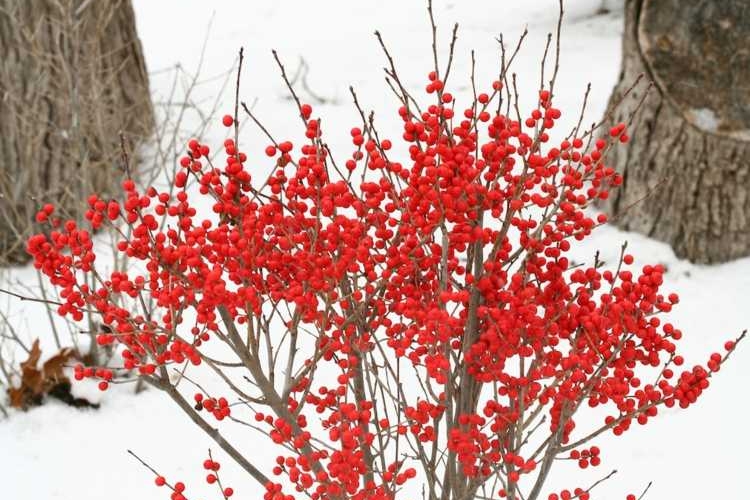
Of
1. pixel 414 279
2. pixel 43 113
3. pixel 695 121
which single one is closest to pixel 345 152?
pixel 43 113

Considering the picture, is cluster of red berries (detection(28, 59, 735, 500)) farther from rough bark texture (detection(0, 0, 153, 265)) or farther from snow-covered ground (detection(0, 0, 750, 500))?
rough bark texture (detection(0, 0, 153, 265))

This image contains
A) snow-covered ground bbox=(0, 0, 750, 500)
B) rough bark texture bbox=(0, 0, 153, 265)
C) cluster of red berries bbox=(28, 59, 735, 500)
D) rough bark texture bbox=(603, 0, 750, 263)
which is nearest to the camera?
cluster of red berries bbox=(28, 59, 735, 500)

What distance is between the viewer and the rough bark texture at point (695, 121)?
4430 mm

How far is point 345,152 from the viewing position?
597 centimetres

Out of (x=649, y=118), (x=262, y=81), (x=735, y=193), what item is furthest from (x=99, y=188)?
(x=735, y=193)

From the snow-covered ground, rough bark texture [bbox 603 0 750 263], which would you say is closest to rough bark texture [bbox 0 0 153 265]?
the snow-covered ground

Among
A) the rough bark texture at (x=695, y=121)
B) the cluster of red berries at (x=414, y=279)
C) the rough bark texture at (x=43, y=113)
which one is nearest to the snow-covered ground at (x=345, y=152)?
the rough bark texture at (x=695, y=121)

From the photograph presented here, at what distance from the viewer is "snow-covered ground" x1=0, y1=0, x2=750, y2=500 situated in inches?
150

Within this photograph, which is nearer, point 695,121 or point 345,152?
point 695,121

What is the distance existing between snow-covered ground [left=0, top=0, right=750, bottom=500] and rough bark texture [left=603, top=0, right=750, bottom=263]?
0.19 meters

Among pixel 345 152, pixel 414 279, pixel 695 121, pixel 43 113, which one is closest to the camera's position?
pixel 414 279

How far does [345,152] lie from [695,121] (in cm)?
227

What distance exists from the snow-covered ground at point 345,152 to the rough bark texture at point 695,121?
187mm

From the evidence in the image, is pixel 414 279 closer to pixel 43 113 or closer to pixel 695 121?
pixel 695 121
